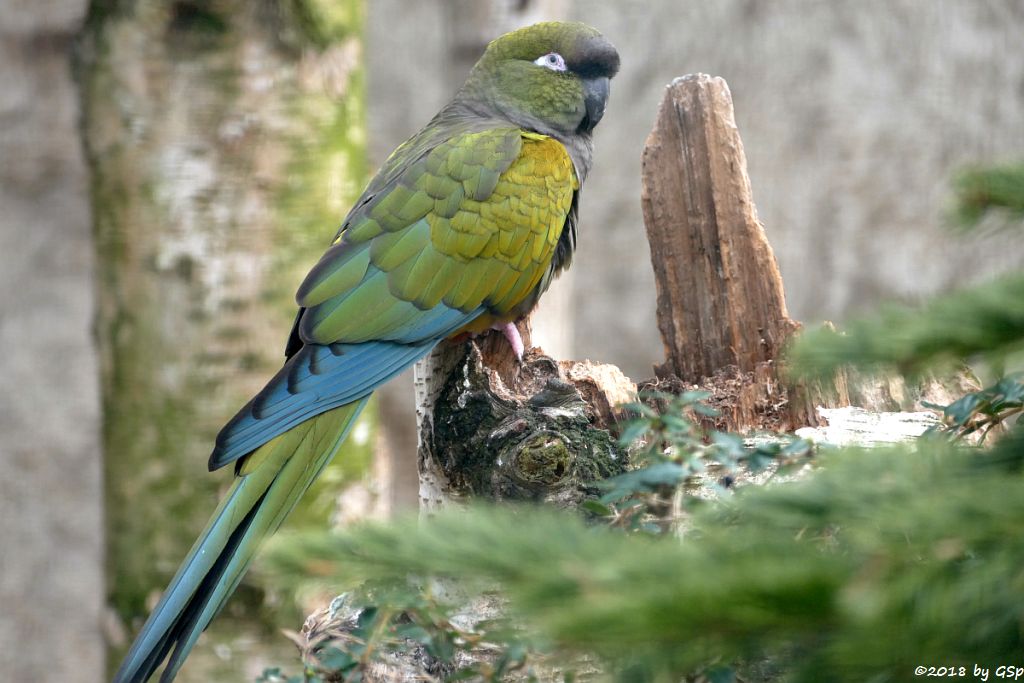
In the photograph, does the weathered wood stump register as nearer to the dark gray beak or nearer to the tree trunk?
the tree trunk

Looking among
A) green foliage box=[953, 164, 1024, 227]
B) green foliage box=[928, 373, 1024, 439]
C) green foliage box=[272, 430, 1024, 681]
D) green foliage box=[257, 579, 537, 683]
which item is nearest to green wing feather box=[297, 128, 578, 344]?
green foliage box=[257, 579, 537, 683]

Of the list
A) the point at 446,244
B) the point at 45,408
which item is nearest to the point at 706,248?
the point at 446,244

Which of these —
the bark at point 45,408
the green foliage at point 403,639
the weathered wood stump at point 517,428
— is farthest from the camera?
the bark at point 45,408

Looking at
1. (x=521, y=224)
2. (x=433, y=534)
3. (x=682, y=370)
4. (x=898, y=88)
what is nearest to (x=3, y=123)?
(x=521, y=224)

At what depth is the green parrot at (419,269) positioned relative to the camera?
236 cm

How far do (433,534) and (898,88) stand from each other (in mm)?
6823

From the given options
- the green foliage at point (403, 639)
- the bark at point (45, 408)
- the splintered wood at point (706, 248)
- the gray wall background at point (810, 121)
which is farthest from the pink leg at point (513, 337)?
the gray wall background at point (810, 121)

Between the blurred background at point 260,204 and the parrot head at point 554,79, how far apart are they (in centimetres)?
58

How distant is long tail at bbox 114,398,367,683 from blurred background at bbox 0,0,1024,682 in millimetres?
410

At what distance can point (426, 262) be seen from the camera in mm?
2779

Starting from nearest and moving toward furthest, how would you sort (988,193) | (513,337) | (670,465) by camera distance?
(988,193) < (670,465) < (513,337)

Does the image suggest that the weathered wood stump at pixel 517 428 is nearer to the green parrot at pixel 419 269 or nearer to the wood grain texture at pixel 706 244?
the green parrot at pixel 419 269

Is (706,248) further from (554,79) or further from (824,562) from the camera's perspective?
(824,562)

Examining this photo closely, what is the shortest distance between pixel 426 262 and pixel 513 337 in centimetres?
34
